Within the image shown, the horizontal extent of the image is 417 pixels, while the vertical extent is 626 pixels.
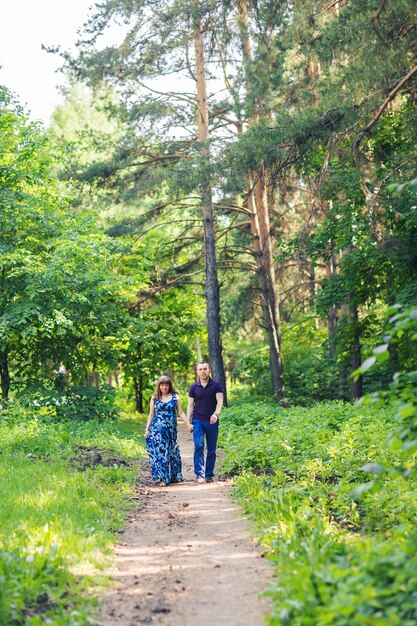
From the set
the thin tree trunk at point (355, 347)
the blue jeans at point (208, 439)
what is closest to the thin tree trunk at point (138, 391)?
the thin tree trunk at point (355, 347)

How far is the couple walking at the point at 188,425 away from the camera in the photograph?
11.1m

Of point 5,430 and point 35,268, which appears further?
point 35,268

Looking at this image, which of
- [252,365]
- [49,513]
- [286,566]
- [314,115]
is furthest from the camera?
[252,365]

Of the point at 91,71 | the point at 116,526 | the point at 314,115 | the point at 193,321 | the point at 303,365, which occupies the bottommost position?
the point at 116,526

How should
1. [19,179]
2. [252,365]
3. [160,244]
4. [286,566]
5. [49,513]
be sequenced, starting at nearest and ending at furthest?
[286,566]
[49,513]
[19,179]
[160,244]
[252,365]

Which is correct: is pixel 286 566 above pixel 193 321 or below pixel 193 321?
below

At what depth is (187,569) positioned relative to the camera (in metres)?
6.21

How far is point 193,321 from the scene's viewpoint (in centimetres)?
3172

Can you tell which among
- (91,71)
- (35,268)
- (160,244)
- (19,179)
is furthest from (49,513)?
(160,244)

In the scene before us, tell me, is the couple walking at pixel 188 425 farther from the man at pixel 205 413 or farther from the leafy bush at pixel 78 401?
the leafy bush at pixel 78 401

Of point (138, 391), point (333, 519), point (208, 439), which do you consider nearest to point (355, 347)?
point (208, 439)

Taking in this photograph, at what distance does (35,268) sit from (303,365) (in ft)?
46.4

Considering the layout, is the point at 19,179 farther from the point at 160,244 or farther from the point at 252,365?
the point at 252,365

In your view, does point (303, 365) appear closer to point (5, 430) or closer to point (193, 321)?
point (193, 321)
